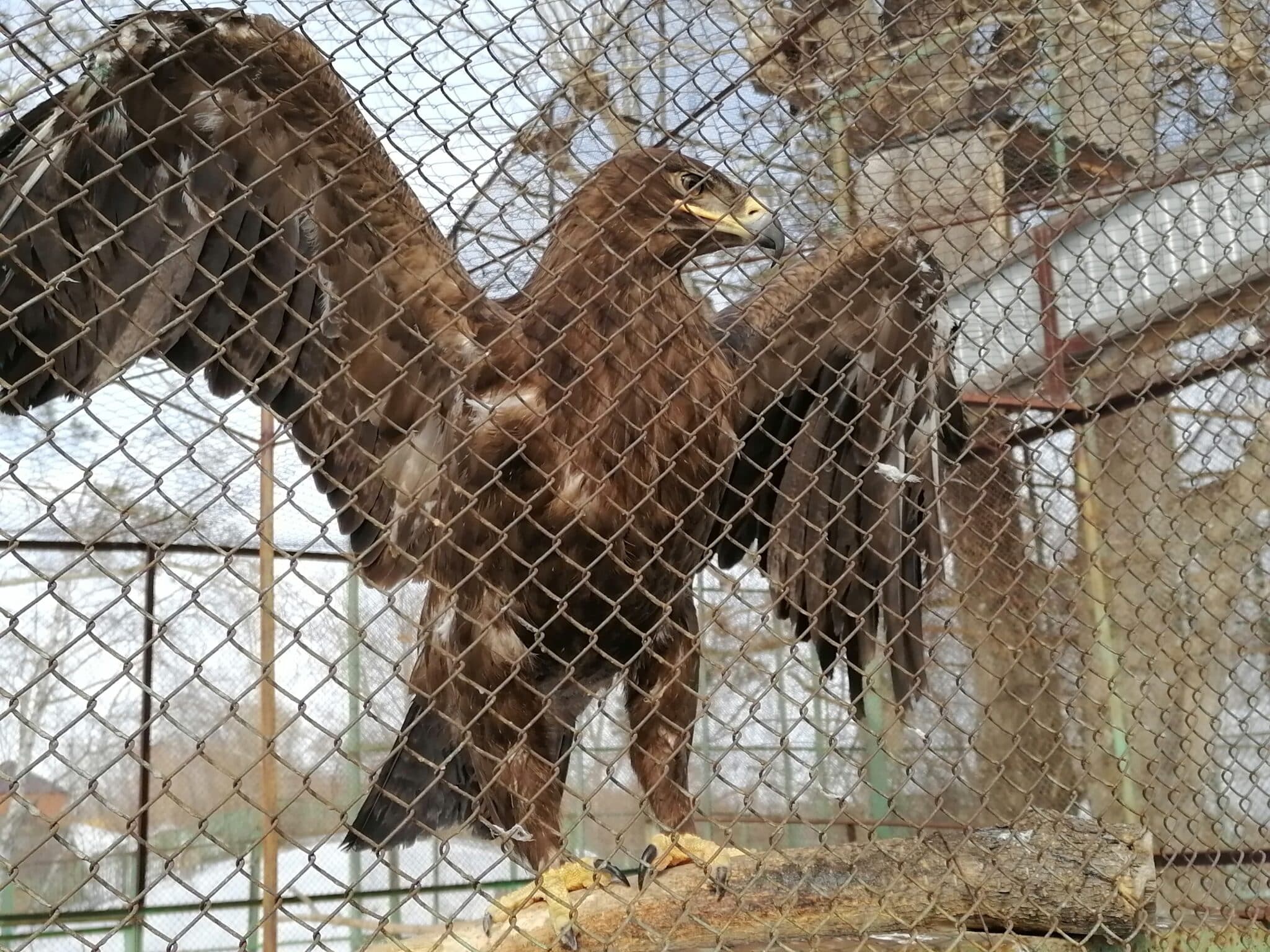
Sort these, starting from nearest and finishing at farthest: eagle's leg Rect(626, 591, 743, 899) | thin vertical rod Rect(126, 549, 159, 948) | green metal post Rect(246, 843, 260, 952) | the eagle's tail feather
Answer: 1. eagle's leg Rect(626, 591, 743, 899)
2. the eagle's tail feather
3. thin vertical rod Rect(126, 549, 159, 948)
4. green metal post Rect(246, 843, 260, 952)

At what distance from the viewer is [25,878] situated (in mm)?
6609

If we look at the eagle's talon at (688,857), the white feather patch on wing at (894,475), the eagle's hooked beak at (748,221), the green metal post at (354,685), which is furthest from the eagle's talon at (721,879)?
the green metal post at (354,685)

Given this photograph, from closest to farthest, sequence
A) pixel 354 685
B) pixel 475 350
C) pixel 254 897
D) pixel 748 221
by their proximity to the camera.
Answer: pixel 748 221
pixel 475 350
pixel 354 685
pixel 254 897

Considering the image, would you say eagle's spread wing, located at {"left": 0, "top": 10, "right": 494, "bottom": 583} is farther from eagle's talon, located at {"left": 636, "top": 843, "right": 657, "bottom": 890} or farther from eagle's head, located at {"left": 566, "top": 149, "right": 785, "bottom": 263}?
eagle's talon, located at {"left": 636, "top": 843, "right": 657, "bottom": 890}

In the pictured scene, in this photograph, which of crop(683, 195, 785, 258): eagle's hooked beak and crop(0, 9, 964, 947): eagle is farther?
crop(683, 195, 785, 258): eagle's hooked beak

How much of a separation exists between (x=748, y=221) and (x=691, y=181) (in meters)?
0.20

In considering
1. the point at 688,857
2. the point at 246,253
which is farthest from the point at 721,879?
the point at 246,253

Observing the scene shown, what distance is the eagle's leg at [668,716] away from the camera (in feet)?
10.1

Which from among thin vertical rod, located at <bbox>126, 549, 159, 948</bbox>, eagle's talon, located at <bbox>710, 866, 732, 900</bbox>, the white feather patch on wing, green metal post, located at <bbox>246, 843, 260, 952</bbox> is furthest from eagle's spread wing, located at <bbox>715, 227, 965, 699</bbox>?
green metal post, located at <bbox>246, 843, 260, 952</bbox>

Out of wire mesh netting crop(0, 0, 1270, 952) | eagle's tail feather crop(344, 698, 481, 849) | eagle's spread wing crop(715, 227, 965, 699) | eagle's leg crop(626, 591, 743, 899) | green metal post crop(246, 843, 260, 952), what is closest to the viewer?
wire mesh netting crop(0, 0, 1270, 952)

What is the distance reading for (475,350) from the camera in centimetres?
302

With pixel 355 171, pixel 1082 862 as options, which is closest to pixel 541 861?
pixel 1082 862

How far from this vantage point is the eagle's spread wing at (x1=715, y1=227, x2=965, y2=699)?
11.3 ft

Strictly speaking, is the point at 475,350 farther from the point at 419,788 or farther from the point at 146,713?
the point at 146,713
